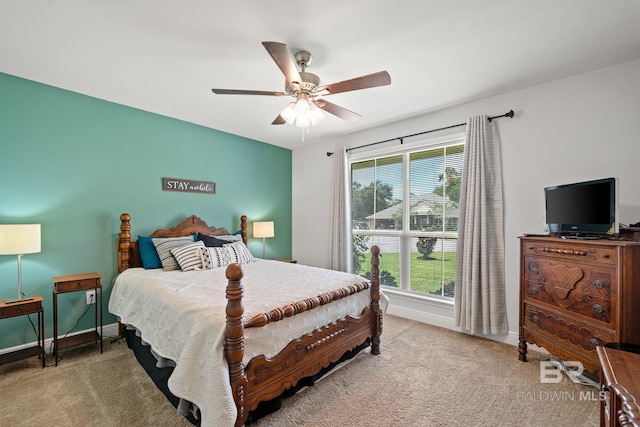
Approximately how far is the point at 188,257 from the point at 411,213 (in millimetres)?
2809

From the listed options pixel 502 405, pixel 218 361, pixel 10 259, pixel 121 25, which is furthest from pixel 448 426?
pixel 10 259

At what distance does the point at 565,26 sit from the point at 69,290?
4.50 metres

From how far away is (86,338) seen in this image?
268 centimetres

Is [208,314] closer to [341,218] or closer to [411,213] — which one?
[341,218]

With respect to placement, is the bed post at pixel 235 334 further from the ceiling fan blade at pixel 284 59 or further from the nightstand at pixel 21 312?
the nightstand at pixel 21 312

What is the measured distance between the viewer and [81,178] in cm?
293

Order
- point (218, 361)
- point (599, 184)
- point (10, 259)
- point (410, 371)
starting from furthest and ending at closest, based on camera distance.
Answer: point (10, 259) → point (410, 371) → point (599, 184) → point (218, 361)

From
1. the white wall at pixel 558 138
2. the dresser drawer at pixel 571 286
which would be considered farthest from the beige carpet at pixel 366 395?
the white wall at pixel 558 138

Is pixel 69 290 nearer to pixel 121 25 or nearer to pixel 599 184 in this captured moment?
pixel 121 25

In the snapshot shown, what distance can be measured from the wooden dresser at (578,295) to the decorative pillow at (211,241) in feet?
10.7

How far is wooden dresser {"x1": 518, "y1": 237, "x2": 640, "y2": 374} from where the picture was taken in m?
1.78

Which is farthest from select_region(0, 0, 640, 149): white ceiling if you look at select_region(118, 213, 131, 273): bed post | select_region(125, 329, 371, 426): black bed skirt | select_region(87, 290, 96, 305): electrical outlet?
select_region(125, 329, 371, 426): black bed skirt

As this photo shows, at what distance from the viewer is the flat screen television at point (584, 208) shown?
1968mm

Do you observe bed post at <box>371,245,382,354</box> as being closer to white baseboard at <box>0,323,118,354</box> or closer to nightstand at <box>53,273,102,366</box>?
nightstand at <box>53,273,102,366</box>
